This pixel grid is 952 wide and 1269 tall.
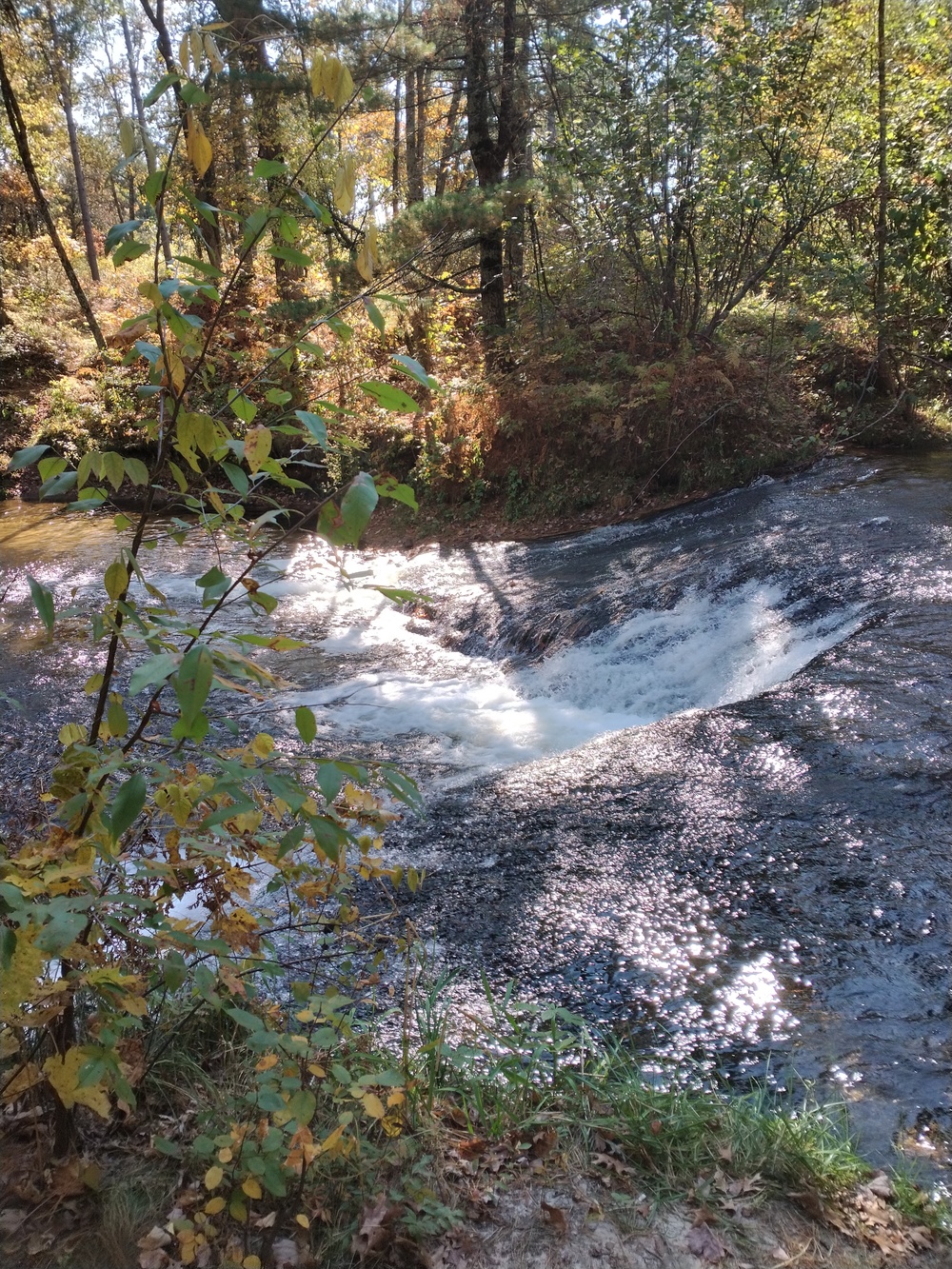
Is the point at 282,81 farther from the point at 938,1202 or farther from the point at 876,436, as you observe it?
the point at 938,1202

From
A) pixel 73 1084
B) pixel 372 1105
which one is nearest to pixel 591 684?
pixel 372 1105

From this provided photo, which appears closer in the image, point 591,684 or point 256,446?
point 256,446

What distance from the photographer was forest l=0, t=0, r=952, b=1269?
1827mm

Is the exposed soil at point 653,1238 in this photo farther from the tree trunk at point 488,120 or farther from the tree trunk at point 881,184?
the tree trunk at point 488,120

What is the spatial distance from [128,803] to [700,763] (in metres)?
4.28

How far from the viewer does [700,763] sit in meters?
5.25

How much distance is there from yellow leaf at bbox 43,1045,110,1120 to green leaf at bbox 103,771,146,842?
A: 58cm

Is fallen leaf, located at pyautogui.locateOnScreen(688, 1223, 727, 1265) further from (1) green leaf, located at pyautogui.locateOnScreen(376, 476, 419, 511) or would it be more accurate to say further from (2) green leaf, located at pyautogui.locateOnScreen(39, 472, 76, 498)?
(2) green leaf, located at pyautogui.locateOnScreen(39, 472, 76, 498)

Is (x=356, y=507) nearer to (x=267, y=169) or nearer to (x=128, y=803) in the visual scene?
(x=128, y=803)

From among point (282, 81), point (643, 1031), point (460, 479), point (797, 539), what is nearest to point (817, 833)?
point (643, 1031)

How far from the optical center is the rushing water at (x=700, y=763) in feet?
11.0

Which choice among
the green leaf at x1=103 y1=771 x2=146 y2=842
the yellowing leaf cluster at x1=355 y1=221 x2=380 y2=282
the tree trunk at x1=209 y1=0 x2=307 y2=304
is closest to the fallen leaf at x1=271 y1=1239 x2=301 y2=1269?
the green leaf at x1=103 y1=771 x2=146 y2=842

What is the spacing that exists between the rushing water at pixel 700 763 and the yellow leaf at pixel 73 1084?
0.92 meters

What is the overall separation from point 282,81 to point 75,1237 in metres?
15.9
